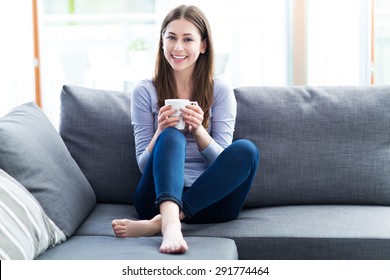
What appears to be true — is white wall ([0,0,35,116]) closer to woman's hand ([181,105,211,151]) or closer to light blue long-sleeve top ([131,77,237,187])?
light blue long-sleeve top ([131,77,237,187])

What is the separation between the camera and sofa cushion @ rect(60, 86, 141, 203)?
8.53ft

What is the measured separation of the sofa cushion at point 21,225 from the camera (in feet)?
5.63

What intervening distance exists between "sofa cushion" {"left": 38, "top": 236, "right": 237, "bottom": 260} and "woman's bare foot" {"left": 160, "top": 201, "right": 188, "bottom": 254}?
0.07 feet

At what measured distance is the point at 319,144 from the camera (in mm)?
2613

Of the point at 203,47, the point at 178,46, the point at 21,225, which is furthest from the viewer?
the point at 203,47

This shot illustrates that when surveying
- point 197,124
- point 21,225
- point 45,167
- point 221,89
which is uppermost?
A: point 221,89

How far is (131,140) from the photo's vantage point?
262 cm

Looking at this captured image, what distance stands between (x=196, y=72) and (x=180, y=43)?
0.56 ft

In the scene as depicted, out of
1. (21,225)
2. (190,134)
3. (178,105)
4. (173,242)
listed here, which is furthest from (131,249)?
(190,134)

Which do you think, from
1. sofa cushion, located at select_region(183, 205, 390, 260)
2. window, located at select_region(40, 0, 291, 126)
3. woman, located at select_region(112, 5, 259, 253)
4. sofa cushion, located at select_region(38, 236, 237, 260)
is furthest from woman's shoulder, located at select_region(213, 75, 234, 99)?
window, located at select_region(40, 0, 291, 126)

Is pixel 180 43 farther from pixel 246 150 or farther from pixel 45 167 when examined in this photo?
pixel 45 167

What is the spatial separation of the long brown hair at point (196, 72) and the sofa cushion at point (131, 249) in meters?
0.61
